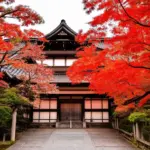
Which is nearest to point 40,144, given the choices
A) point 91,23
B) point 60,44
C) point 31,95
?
point 31,95

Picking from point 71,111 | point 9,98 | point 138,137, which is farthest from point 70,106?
point 9,98

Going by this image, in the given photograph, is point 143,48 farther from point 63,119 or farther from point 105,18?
point 63,119

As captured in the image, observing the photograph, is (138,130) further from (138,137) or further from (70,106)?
(70,106)

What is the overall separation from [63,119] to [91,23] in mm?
17986

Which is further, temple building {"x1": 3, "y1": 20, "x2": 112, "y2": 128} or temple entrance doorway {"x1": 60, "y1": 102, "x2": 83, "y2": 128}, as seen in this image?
temple entrance doorway {"x1": 60, "y1": 102, "x2": 83, "y2": 128}

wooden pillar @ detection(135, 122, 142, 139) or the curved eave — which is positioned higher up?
the curved eave

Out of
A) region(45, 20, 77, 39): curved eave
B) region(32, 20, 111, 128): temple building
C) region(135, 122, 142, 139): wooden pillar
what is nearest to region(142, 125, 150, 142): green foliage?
region(135, 122, 142, 139): wooden pillar

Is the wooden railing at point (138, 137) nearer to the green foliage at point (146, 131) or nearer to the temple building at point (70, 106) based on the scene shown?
the green foliage at point (146, 131)

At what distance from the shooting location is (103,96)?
24391 mm

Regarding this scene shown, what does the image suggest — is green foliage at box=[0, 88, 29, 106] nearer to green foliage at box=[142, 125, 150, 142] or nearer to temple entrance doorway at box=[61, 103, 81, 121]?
green foliage at box=[142, 125, 150, 142]

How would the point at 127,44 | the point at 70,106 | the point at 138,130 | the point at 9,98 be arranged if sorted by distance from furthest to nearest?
the point at 70,106, the point at 138,130, the point at 9,98, the point at 127,44

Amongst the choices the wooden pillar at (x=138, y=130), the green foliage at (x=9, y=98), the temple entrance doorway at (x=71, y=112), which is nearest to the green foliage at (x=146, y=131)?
the wooden pillar at (x=138, y=130)

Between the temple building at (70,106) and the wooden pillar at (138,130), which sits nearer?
the wooden pillar at (138,130)

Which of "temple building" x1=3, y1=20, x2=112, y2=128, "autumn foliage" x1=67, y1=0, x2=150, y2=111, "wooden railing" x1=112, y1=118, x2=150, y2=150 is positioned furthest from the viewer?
"temple building" x1=3, y1=20, x2=112, y2=128
